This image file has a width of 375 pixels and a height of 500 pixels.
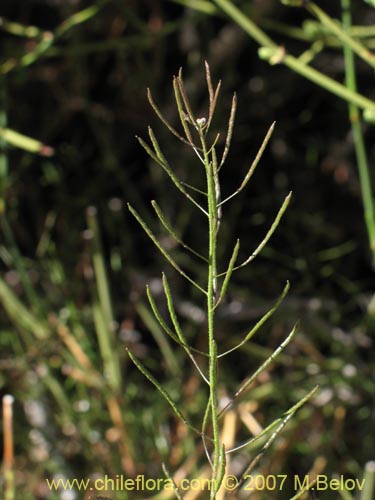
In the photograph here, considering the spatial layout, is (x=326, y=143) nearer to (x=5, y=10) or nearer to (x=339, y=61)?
(x=339, y=61)

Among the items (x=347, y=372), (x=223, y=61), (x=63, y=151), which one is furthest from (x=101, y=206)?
(x=347, y=372)

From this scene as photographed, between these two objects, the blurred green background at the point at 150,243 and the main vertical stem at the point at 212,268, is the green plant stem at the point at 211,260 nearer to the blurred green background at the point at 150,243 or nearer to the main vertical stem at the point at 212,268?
the main vertical stem at the point at 212,268

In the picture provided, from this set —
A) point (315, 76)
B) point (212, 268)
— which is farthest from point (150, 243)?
point (212, 268)

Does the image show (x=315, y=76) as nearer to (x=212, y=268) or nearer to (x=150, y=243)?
(x=212, y=268)

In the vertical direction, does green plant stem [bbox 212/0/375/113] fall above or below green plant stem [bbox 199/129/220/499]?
above

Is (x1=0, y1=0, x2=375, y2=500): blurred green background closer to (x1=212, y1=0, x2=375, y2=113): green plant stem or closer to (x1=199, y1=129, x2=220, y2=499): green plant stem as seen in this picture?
(x1=212, y1=0, x2=375, y2=113): green plant stem

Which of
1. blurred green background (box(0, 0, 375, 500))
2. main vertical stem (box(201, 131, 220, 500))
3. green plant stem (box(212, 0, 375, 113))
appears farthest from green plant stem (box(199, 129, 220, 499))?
blurred green background (box(0, 0, 375, 500))

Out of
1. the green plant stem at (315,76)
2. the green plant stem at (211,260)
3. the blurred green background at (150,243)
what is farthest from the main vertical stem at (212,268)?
the blurred green background at (150,243)

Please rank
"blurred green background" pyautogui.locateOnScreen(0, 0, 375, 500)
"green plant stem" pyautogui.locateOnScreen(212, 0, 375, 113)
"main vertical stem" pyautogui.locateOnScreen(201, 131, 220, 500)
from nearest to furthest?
1. "main vertical stem" pyautogui.locateOnScreen(201, 131, 220, 500)
2. "green plant stem" pyautogui.locateOnScreen(212, 0, 375, 113)
3. "blurred green background" pyautogui.locateOnScreen(0, 0, 375, 500)

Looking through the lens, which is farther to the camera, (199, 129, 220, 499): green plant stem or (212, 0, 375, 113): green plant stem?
(212, 0, 375, 113): green plant stem
